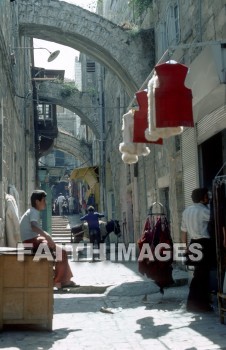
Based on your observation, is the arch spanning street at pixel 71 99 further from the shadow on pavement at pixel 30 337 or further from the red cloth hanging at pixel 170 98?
the shadow on pavement at pixel 30 337

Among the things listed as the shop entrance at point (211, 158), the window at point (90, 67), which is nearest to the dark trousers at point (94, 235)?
the shop entrance at point (211, 158)

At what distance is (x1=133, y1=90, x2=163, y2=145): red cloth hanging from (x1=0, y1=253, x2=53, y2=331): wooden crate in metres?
2.69

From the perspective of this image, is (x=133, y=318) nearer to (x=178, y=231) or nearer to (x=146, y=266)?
(x=146, y=266)

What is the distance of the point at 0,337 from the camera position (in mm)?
4320

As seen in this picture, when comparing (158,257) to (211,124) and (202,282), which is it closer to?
(202,282)

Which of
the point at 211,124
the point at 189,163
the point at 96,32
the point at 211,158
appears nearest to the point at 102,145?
the point at 96,32

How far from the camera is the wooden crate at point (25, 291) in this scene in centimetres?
448

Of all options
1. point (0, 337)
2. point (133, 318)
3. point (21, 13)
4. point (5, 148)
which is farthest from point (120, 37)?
point (0, 337)

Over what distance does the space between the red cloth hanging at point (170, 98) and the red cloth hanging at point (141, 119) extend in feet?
4.09

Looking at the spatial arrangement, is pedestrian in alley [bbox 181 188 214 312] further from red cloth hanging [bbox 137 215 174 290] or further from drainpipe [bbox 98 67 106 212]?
drainpipe [bbox 98 67 106 212]

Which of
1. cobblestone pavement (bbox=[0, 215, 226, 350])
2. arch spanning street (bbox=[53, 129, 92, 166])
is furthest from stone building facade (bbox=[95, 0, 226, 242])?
arch spanning street (bbox=[53, 129, 92, 166])

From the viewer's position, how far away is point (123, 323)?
5.03 metres

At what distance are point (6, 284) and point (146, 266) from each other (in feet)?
7.10

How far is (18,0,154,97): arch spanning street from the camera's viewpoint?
1249cm
